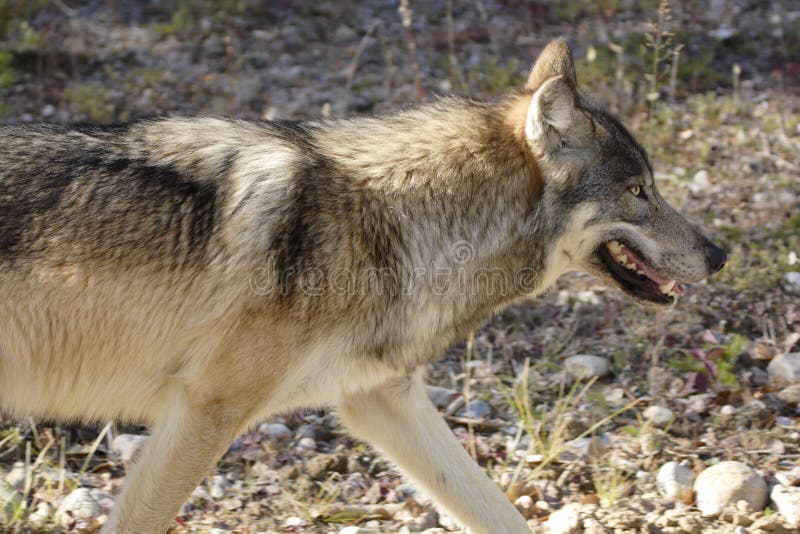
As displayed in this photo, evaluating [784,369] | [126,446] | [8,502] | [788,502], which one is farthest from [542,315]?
[8,502]

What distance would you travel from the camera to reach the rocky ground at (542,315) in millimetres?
3779

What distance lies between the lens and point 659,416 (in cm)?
427

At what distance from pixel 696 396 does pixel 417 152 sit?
196 cm

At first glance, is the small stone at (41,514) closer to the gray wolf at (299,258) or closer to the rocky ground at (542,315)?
the rocky ground at (542,315)

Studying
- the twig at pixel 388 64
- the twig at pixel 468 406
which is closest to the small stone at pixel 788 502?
the twig at pixel 468 406

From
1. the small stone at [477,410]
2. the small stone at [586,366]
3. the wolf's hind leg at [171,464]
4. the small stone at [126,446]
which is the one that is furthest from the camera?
the small stone at [586,366]

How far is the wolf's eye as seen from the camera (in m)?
3.46

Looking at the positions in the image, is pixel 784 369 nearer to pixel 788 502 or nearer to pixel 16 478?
pixel 788 502

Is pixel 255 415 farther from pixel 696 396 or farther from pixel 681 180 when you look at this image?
pixel 681 180

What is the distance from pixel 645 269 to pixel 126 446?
2302 mm

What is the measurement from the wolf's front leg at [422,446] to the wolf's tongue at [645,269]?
897 mm

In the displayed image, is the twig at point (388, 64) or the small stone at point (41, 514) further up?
the twig at point (388, 64)

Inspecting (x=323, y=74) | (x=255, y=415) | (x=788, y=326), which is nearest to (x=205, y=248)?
(x=255, y=415)

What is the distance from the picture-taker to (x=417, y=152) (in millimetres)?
3389
